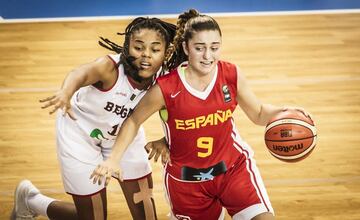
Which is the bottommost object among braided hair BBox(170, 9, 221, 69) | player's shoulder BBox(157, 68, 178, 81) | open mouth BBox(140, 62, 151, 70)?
player's shoulder BBox(157, 68, 178, 81)

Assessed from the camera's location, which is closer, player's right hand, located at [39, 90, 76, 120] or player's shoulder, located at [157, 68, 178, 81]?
player's right hand, located at [39, 90, 76, 120]

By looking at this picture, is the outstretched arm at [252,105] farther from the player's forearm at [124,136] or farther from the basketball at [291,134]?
the player's forearm at [124,136]

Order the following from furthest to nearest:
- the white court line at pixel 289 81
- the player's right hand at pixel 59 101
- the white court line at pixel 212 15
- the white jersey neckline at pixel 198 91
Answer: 1. the white court line at pixel 212 15
2. the white court line at pixel 289 81
3. the white jersey neckline at pixel 198 91
4. the player's right hand at pixel 59 101

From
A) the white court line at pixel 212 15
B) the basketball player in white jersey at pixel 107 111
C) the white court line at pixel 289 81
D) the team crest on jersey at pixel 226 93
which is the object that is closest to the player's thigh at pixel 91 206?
the basketball player in white jersey at pixel 107 111

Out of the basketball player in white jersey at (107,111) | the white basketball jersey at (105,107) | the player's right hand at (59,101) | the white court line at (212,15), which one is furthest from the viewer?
the white court line at (212,15)

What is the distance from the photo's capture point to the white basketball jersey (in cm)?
370

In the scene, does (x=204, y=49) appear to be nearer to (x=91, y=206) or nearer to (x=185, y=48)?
(x=185, y=48)

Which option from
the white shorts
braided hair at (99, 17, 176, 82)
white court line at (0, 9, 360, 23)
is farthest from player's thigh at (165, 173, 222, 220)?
white court line at (0, 9, 360, 23)

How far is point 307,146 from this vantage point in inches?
142

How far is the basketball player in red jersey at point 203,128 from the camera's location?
11.2 feet

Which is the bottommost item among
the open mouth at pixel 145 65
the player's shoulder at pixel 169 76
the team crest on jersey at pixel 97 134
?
the team crest on jersey at pixel 97 134

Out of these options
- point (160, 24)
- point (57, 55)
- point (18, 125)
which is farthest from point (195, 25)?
point (57, 55)

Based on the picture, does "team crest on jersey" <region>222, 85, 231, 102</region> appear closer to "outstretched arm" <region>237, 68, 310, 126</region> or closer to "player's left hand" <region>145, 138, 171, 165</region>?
"outstretched arm" <region>237, 68, 310, 126</region>

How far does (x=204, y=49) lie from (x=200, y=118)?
35 centimetres
